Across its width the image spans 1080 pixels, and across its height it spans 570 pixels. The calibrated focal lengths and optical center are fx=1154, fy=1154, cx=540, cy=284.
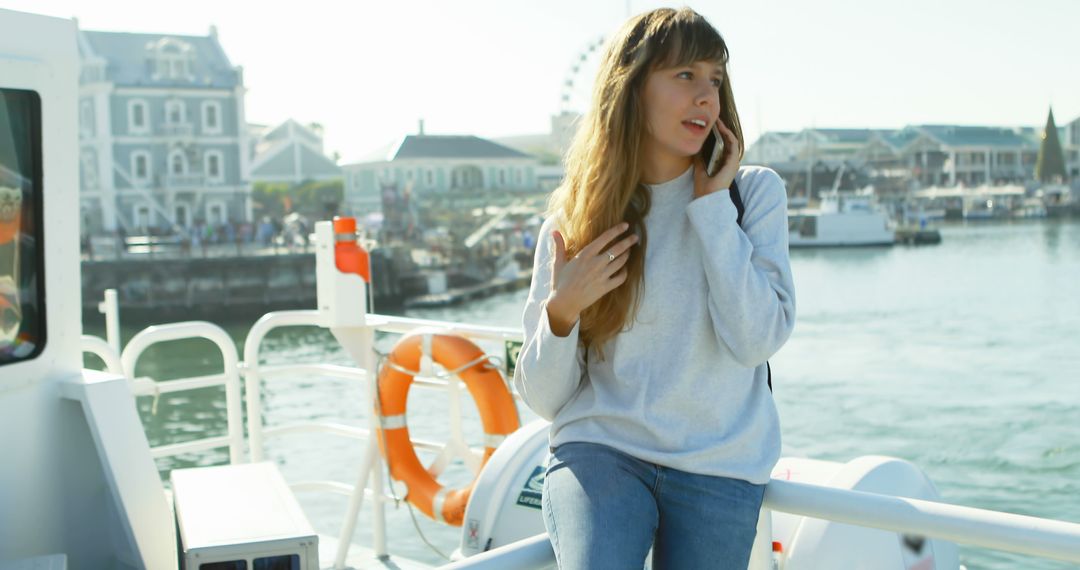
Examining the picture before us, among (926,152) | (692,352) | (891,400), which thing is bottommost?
(891,400)

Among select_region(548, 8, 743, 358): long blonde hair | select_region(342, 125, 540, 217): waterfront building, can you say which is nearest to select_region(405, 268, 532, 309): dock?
select_region(342, 125, 540, 217): waterfront building

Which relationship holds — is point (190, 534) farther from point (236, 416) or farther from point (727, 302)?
point (236, 416)

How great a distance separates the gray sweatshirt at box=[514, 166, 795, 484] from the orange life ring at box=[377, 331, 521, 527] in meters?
2.28

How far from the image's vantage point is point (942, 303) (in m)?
35.0

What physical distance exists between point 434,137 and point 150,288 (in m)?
35.4

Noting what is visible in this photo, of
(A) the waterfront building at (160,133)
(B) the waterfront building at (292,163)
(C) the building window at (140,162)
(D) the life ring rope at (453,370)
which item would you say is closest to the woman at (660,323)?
(D) the life ring rope at (453,370)

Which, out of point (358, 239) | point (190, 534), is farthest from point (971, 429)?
point (190, 534)

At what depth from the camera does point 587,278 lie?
1.57m

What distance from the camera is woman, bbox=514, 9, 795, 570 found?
152 cm

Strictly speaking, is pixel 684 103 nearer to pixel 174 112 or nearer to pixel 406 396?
pixel 406 396

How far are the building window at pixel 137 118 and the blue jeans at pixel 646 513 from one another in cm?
5778

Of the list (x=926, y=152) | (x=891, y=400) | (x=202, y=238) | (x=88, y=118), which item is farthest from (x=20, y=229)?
(x=926, y=152)

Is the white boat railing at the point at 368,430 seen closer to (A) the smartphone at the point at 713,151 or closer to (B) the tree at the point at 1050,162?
(A) the smartphone at the point at 713,151

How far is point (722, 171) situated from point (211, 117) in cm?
5811
